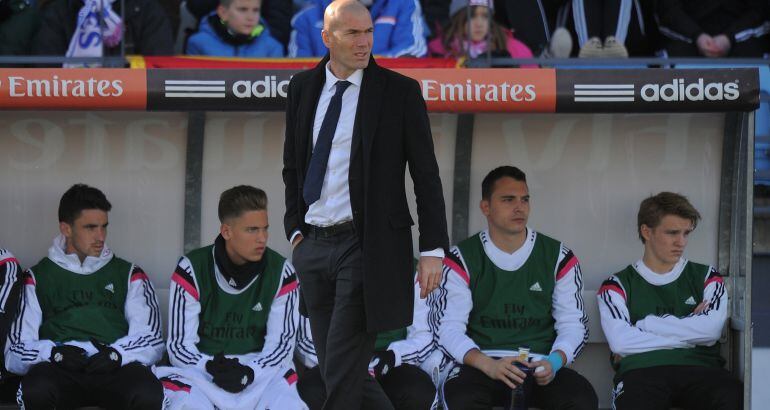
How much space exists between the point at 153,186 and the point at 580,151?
2.12m

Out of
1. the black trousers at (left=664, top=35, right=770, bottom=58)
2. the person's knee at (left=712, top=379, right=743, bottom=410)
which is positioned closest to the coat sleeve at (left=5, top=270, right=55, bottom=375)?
the person's knee at (left=712, top=379, right=743, bottom=410)

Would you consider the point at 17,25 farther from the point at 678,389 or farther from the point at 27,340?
the point at 678,389

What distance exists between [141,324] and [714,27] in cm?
394

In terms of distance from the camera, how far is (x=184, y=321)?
5406 millimetres

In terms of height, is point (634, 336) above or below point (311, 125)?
below

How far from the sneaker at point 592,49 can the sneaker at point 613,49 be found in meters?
0.03

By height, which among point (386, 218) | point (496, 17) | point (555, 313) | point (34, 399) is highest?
point (496, 17)

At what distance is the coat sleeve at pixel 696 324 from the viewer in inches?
215

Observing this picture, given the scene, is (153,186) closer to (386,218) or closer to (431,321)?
(431,321)

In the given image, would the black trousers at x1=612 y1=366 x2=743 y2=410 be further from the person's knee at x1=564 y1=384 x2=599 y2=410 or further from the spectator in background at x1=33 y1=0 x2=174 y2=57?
the spectator in background at x1=33 y1=0 x2=174 y2=57

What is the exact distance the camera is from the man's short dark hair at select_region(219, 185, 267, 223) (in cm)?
548

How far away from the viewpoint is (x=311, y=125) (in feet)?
12.9

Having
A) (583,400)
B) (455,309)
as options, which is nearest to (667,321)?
(583,400)

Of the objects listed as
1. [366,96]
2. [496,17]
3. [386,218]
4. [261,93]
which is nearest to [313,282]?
[386,218]
